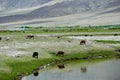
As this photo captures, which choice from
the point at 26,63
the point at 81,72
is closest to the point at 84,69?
the point at 81,72

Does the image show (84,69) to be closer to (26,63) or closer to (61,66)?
(61,66)

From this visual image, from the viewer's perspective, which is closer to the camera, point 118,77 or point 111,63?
point 118,77

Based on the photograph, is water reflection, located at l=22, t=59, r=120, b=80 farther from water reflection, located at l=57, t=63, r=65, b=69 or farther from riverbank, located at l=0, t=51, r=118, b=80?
riverbank, located at l=0, t=51, r=118, b=80

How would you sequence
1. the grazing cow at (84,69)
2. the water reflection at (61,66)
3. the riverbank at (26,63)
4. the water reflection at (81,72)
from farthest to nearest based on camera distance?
1. the water reflection at (61,66)
2. the grazing cow at (84,69)
3. the water reflection at (81,72)
4. the riverbank at (26,63)

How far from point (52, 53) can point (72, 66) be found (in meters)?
12.2

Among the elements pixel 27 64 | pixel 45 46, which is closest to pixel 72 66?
pixel 27 64

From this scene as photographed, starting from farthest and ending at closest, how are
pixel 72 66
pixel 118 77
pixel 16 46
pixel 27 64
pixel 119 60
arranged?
pixel 16 46 < pixel 119 60 < pixel 72 66 < pixel 27 64 < pixel 118 77

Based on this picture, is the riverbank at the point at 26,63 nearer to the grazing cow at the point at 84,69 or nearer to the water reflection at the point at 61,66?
the water reflection at the point at 61,66

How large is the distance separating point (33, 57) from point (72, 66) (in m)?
8.48

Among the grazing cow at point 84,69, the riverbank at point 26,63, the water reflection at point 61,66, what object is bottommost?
the water reflection at point 61,66

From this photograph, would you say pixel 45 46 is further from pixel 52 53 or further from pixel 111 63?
pixel 111 63

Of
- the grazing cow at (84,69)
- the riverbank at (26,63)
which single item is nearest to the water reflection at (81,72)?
the grazing cow at (84,69)

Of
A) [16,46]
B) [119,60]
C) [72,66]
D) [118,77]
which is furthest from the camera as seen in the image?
[16,46]

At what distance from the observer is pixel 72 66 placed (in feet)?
270
